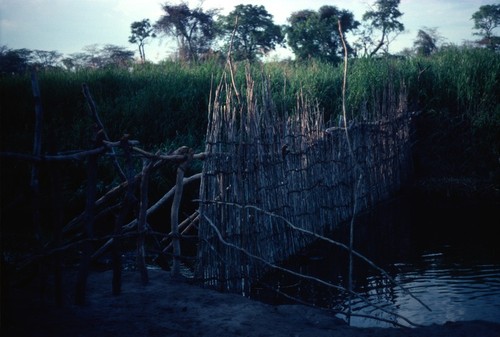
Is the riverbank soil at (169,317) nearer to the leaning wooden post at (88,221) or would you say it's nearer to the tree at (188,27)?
the leaning wooden post at (88,221)

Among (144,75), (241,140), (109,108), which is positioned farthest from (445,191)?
(144,75)

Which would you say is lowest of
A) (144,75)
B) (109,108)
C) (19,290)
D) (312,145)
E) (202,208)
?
(19,290)

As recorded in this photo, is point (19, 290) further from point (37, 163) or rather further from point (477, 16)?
point (477, 16)

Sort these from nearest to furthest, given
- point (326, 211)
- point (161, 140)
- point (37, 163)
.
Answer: point (37, 163) → point (326, 211) → point (161, 140)

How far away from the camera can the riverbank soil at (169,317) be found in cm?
241

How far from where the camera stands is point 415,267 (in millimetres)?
4262

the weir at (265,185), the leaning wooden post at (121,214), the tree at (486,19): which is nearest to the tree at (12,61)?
the weir at (265,185)

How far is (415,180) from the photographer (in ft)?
26.3

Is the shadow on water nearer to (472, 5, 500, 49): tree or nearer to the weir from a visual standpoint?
the weir

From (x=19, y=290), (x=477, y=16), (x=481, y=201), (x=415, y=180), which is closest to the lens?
(x=19, y=290)

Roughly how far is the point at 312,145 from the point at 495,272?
1.98 metres

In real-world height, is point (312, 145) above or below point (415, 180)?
above

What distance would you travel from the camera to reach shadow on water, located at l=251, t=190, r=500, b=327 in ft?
11.2

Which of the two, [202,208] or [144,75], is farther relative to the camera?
[144,75]
